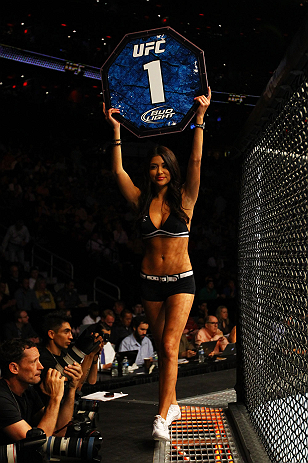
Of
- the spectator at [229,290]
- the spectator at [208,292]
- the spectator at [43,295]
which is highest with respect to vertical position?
the spectator at [43,295]

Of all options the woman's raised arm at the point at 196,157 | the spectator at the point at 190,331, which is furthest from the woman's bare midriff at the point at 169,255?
the spectator at the point at 190,331

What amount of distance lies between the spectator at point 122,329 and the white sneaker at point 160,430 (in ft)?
15.5

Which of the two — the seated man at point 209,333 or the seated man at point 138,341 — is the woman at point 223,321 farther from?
the seated man at point 138,341

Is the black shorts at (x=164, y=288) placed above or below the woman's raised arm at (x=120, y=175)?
below

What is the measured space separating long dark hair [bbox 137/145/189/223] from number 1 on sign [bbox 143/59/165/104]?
284 mm

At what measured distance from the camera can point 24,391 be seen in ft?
10.7

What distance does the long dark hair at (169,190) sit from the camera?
303 cm

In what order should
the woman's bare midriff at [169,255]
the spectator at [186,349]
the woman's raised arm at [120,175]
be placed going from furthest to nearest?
the spectator at [186,349], the woman's raised arm at [120,175], the woman's bare midriff at [169,255]

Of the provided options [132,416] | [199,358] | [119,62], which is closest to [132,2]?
[199,358]

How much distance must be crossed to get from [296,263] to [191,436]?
4.30 ft

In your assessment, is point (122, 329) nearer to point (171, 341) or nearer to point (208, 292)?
point (208, 292)

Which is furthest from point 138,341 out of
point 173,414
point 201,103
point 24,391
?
point 201,103

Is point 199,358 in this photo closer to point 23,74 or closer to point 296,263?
point 296,263

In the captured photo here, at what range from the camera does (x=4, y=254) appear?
10.8 m
